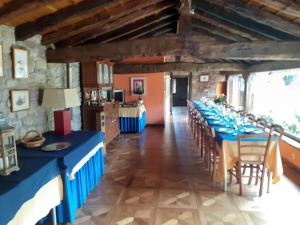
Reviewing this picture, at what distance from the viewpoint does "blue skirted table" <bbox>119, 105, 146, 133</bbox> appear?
6.95 meters

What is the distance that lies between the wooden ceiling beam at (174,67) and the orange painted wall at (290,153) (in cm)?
338

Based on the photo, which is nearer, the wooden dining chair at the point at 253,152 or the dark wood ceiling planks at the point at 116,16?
the dark wood ceiling planks at the point at 116,16

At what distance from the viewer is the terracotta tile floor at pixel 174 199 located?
2705mm

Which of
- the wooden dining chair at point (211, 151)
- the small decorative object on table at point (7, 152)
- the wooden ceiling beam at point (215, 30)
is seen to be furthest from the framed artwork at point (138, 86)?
the small decorative object on table at point (7, 152)

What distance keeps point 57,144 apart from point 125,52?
178 cm

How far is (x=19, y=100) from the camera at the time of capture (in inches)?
119

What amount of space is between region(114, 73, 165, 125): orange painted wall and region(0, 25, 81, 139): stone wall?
3.80 meters

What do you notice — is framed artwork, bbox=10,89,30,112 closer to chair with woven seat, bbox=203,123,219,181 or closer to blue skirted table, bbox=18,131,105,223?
blue skirted table, bbox=18,131,105,223

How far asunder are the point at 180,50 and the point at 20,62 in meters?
2.24

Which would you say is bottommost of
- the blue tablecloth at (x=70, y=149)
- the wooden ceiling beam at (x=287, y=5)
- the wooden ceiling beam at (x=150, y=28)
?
the blue tablecloth at (x=70, y=149)

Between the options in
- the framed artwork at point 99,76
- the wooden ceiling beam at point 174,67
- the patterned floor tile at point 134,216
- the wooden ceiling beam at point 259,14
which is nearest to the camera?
the patterned floor tile at point 134,216

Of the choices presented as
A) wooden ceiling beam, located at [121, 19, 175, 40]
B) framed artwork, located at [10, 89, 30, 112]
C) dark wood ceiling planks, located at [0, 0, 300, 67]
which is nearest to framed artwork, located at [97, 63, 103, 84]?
dark wood ceiling planks, located at [0, 0, 300, 67]

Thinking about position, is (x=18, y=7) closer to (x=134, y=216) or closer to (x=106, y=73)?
(x=134, y=216)

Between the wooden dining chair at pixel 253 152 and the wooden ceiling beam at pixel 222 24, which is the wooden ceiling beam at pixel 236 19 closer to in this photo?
the wooden ceiling beam at pixel 222 24
